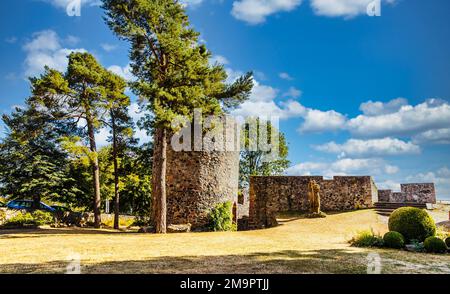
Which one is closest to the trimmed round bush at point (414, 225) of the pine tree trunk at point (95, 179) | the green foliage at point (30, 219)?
the pine tree trunk at point (95, 179)

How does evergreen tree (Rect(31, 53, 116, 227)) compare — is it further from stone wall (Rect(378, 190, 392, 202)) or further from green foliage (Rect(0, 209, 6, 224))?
stone wall (Rect(378, 190, 392, 202))

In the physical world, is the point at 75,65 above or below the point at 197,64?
above

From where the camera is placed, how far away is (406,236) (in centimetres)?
1217

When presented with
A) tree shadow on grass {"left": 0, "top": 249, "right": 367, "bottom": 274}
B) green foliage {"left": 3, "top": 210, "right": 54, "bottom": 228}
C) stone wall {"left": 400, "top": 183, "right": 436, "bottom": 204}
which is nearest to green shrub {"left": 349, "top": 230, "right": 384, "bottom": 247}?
tree shadow on grass {"left": 0, "top": 249, "right": 367, "bottom": 274}

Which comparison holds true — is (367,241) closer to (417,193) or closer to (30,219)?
(417,193)

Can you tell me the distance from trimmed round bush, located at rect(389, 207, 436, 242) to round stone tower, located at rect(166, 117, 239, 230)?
10.1 meters

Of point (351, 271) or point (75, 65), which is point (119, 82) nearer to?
point (75, 65)

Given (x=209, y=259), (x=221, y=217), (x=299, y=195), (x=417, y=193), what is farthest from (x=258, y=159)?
(x=209, y=259)

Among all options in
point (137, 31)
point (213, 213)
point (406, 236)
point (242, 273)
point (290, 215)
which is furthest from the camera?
point (290, 215)

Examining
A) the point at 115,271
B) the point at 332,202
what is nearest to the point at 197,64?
the point at 115,271

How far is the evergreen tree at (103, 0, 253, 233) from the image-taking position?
1588 cm

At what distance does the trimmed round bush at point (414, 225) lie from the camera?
11969 millimetres
